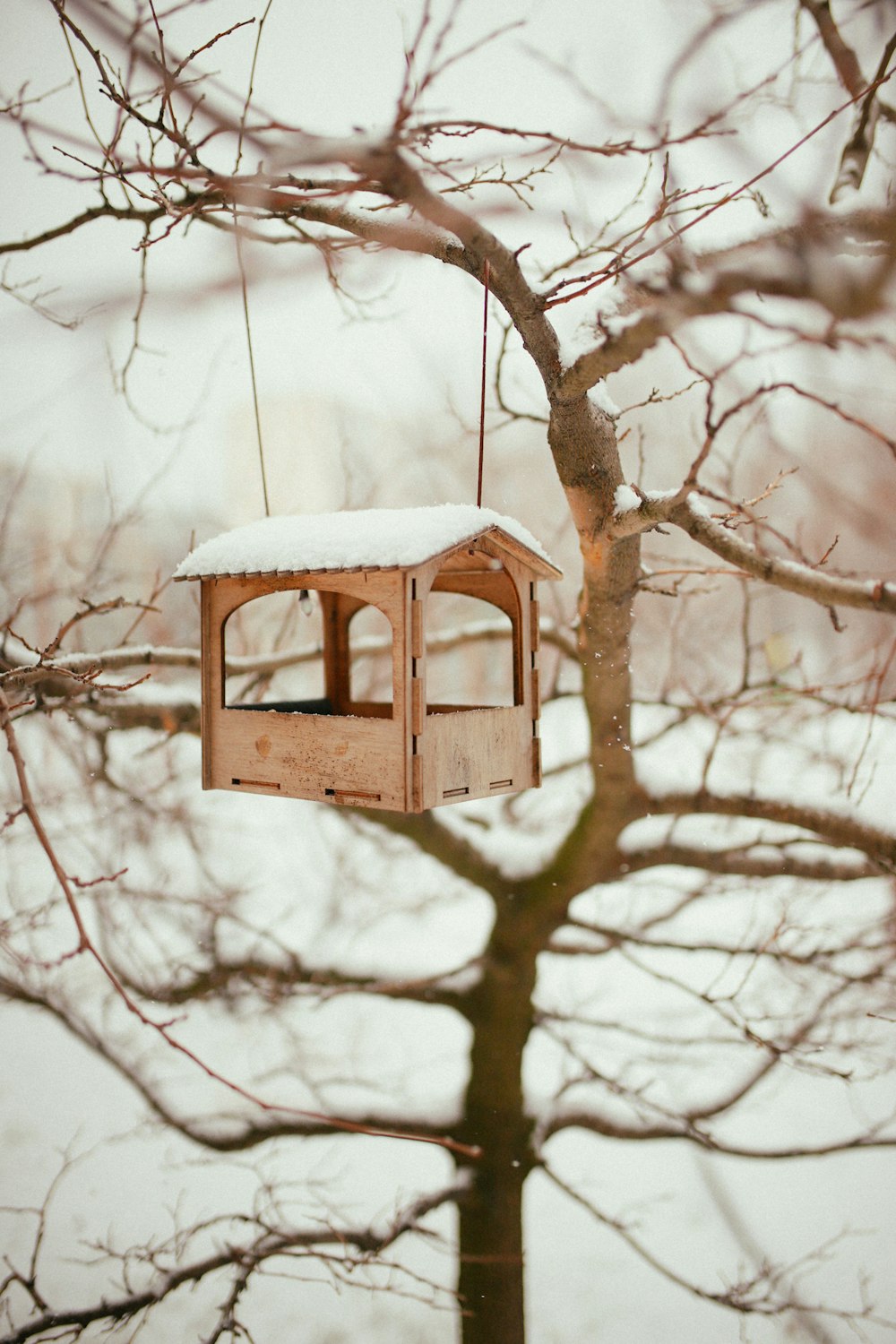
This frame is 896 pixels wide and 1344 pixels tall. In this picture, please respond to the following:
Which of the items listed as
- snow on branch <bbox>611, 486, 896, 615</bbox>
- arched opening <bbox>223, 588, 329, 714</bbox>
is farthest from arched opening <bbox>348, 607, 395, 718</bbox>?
snow on branch <bbox>611, 486, 896, 615</bbox>

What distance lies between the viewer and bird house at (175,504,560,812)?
1.59 metres

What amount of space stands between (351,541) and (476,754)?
432mm

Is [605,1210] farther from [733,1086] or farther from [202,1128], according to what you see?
[202,1128]

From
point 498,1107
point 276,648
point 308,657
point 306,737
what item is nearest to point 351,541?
point 306,737

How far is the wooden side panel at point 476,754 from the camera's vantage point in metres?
1.62

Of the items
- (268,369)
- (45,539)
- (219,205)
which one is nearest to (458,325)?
(268,369)

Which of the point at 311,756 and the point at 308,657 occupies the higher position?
the point at 308,657

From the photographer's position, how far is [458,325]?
402 centimetres

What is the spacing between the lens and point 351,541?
5.33ft

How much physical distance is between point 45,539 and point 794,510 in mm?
3124

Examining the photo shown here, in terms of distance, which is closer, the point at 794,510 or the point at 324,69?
the point at 324,69

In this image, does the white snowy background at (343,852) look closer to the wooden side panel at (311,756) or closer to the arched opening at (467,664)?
the arched opening at (467,664)

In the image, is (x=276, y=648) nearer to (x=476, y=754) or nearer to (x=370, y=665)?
(x=370, y=665)

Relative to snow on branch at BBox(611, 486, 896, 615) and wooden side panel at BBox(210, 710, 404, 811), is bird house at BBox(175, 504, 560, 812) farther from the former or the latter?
snow on branch at BBox(611, 486, 896, 615)
